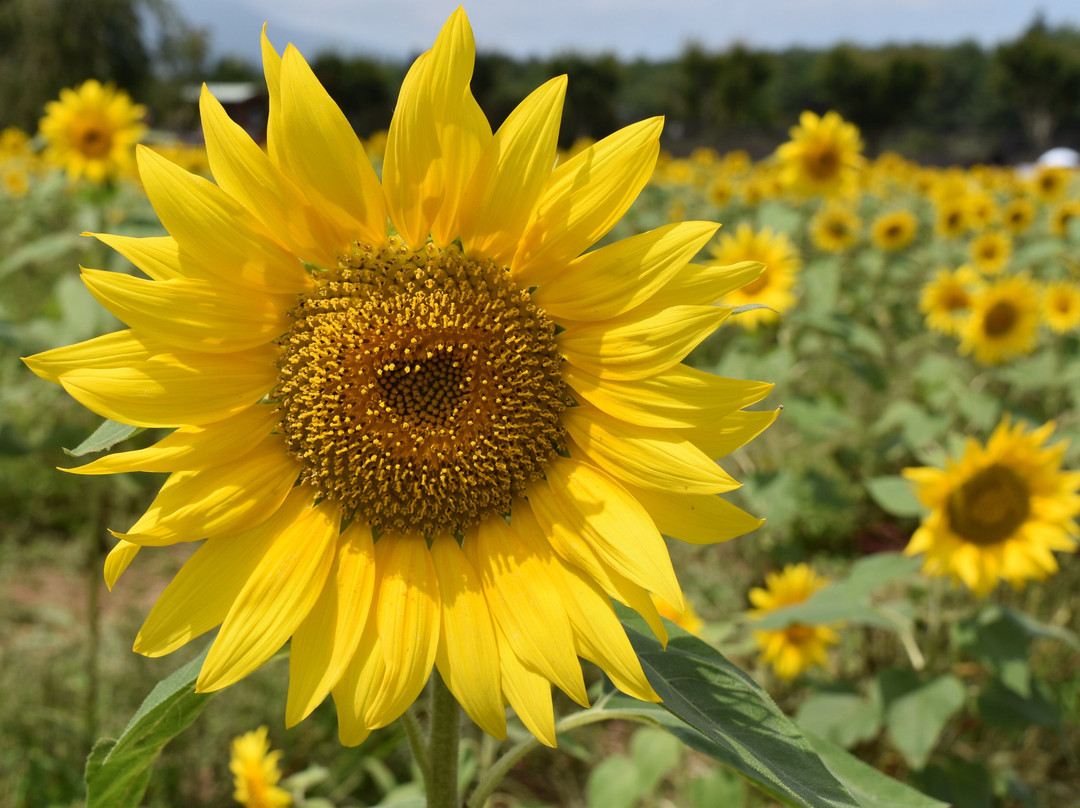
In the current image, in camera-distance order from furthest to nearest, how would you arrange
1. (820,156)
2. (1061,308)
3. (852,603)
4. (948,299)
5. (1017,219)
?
(1017,219), (948,299), (820,156), (1061,308), (852,603)

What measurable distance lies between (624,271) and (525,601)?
1.47 feet

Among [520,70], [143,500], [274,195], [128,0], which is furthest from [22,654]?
[520,70]

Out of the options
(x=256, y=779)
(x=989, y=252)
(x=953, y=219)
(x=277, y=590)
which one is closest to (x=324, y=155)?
(x=277, y=590)

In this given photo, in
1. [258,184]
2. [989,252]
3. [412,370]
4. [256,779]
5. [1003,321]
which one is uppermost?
[258,184]

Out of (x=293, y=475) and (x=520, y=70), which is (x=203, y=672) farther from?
(x=520, y=70)

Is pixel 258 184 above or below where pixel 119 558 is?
above

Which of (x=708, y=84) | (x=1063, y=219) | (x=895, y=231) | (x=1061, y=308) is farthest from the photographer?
(x=708, y=84)

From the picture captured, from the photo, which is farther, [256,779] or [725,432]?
[256,779]

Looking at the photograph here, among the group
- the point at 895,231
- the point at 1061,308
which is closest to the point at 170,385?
the point at 1061,308

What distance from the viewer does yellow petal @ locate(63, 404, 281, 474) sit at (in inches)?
39.0

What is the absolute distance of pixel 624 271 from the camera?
3.43 ft

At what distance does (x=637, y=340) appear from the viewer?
41.8 inches

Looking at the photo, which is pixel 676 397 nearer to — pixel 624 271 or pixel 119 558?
pixel 624 271

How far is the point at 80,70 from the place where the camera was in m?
24.6
